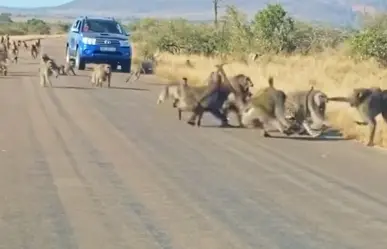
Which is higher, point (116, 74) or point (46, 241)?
point (46, 241)

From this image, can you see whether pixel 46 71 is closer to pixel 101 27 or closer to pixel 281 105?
pixel 101 27

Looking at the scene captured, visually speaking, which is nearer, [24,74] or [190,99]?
[190,99]

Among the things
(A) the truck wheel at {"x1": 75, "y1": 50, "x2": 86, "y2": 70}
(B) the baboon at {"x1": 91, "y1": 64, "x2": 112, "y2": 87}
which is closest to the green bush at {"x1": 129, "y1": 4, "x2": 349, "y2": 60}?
(A) the truck wheel at {"x1": 75, "y1": 50, "x2": 86, "y2": 70}

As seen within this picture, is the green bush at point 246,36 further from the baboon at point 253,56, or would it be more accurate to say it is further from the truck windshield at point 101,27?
the truck windshield at point 101,27

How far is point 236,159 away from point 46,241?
592 cm

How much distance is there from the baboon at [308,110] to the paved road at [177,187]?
0.51 meters

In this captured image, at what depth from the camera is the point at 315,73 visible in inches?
1352

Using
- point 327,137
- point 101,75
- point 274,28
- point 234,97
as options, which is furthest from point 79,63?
point 327,137

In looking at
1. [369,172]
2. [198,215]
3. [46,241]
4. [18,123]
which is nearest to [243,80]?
[18,123]

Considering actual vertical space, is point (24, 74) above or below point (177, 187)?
below

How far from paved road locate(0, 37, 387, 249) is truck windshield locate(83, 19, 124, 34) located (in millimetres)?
18054

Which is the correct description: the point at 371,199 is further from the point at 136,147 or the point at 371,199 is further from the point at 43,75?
the point at 43,75

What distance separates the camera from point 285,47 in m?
47.7

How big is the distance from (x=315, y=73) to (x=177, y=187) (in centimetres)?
2360
